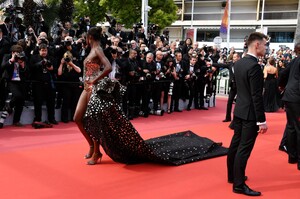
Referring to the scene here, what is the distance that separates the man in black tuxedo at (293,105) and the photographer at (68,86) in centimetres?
432

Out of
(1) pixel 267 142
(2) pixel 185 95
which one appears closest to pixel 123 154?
(1) pixel 267 142

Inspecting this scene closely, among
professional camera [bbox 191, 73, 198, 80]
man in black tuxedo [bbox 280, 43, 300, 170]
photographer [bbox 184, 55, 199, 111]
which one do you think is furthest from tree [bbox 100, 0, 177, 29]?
man in black tuxedo [bbox 280, 43, 300, 170]

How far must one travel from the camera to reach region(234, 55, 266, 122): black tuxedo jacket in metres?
3.97

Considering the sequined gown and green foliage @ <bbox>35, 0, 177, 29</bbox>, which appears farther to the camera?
green foliage @ <bbox>35, 0, 177, 29</bbox>

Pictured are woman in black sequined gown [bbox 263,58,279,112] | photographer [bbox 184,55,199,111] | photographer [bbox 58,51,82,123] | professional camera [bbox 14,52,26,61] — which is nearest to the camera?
professional camera [bbox 14,52,26,61]

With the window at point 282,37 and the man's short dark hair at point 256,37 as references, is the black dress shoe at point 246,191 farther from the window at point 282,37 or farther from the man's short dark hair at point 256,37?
the window at point 282,37

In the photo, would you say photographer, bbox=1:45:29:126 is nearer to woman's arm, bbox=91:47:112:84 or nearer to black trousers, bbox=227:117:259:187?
woman's arm, bbox=91:47:112:84

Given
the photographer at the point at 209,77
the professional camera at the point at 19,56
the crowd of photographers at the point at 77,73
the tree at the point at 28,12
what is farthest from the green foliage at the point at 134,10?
the professional camera at the point at 19,56

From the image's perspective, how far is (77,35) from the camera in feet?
34.1

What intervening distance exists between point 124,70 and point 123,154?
12.1 ft

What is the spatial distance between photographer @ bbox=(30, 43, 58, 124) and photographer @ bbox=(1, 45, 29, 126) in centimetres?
22

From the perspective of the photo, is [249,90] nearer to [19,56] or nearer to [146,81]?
[19,56]

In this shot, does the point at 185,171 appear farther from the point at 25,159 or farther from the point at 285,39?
the point at 285,39

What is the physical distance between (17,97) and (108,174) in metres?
3.34
